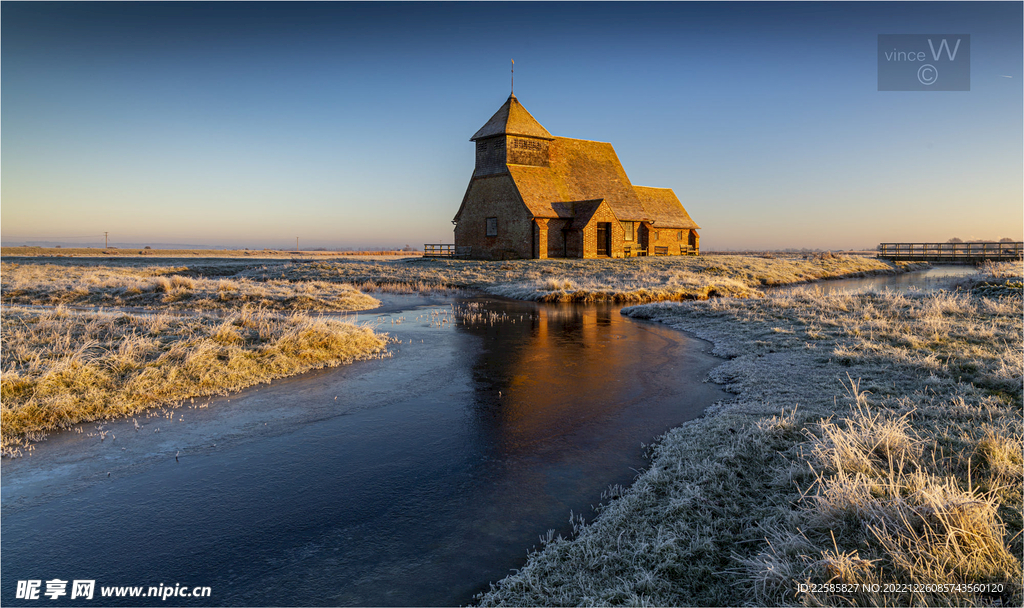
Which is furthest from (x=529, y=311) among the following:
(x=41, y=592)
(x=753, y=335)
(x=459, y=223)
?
(x=459, y=223)

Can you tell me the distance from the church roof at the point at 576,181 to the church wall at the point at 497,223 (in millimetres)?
1157

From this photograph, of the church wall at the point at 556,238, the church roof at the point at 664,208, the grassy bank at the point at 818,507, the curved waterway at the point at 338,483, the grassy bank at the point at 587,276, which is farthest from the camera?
the church roof at the point at 664,208

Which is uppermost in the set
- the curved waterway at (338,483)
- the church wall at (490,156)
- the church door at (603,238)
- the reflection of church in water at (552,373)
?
the church wall at (490,156)

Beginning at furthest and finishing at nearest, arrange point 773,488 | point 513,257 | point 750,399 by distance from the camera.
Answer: point 513,257 < point 750,399 < point 773,488

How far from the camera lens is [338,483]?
220 inches

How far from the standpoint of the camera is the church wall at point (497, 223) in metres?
39.6

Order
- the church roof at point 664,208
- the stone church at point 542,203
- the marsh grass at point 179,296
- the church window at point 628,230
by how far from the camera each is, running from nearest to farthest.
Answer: the marsh grass at point 179,296 → the stone church at point 542,203 → the church window at point 628,230 → the church roof at point 664,208

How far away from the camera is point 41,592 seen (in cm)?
390

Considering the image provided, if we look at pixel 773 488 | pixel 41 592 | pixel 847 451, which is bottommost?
pixel 41 592

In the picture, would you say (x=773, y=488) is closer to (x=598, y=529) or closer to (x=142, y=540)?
(x=598, y=529)

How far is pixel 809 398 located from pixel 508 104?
4025 cm

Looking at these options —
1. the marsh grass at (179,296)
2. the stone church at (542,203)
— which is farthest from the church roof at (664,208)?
the marsh grass at (179,296)

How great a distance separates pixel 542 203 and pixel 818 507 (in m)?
37.5

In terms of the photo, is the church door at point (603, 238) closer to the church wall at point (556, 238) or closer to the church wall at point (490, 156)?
the church wall at point (556, 238)
